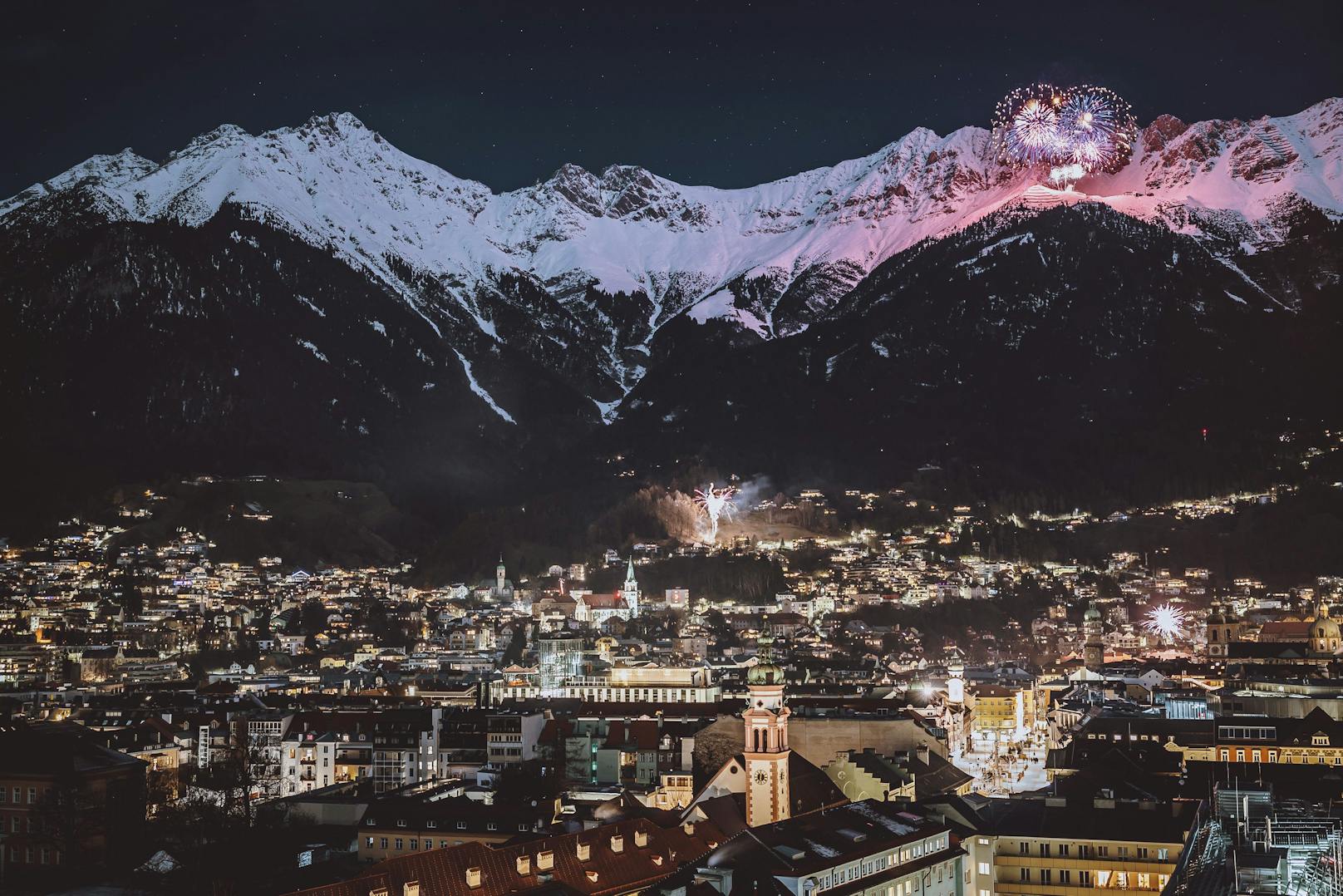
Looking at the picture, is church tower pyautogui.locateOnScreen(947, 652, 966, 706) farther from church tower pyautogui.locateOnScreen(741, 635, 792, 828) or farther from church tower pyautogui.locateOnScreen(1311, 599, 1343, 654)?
church tower pyautogui.locateOnScreen(741, 635, 792, 828)

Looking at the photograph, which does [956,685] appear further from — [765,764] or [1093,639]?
[765,764]

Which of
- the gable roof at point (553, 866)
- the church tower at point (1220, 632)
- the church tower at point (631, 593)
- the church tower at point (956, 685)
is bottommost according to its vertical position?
the church tower at point (956, 685)

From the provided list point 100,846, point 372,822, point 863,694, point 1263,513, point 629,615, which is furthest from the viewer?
point 1263,513

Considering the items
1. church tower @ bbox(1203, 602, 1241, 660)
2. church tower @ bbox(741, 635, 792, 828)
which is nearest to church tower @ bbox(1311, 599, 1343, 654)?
church tower @ bbox(1203, 602, 1241, 660)

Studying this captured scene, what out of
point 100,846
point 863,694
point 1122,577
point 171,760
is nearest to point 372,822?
point 100,846

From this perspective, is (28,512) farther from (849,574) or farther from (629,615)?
(849,574)

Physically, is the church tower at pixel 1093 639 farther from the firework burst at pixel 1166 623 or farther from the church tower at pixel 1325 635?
the church tower at pixel 1325 635

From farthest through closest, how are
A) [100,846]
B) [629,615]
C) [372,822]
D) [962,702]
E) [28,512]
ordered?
1. [629,615]
2. [28,512]
3. [962,702]
4. [100,846]
5. [372,822]

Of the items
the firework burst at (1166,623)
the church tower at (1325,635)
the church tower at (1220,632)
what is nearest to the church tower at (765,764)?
the church tower at (1325,635)
